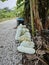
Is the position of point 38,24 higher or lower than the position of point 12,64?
higher

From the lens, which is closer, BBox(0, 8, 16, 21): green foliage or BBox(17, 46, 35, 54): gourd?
BBox(17, 46, 35, 54): gourd

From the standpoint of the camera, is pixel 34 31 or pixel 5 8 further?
pixel 5 8

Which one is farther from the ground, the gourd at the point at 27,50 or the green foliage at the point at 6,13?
the gourd at the point at 27,50

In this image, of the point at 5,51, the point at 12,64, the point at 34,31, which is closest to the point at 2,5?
the point at 34,31

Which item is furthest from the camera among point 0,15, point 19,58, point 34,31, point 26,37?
point 0,15

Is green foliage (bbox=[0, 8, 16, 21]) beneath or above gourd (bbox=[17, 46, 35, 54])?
beneath

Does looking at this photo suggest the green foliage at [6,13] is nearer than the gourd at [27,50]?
No

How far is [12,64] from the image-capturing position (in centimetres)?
277

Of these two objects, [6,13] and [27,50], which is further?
[6,13]

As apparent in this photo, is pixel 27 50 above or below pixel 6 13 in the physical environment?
above

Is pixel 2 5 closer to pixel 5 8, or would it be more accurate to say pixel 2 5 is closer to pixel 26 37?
pixel 5 8

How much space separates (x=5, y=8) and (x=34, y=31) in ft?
22.0

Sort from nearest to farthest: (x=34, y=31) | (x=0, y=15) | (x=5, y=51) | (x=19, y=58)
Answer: (x=19, y=58)
(x=5, y=51)
(x=34, y=31)
(x=0, y=15)

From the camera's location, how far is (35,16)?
4.15 m
